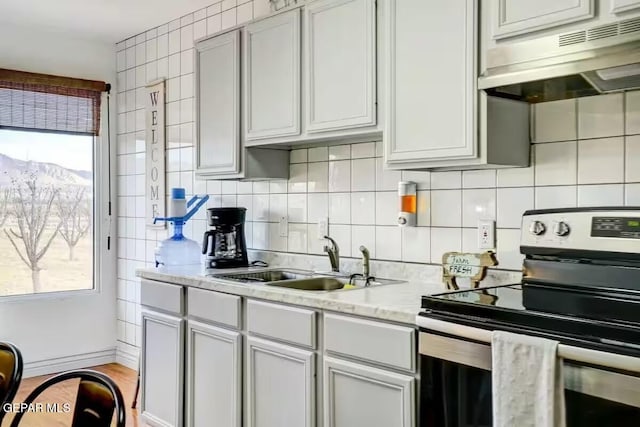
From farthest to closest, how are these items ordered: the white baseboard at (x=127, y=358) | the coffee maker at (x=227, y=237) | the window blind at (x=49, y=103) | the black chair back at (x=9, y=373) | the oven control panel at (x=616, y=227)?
the white baseboard at (x=127, y=358), the window blind at (x=49, y=103), the coffee maker at (x=227, y=237), the oven control panel at (x=616, y=227), the black chair back at (x=9, y=373)

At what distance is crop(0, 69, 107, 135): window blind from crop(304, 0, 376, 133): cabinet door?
246 cm

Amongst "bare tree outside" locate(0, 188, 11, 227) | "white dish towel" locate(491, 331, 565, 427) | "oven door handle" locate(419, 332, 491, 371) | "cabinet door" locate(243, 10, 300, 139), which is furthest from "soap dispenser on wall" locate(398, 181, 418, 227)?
"bare tree outside" locate(0, 188, 11, 227)

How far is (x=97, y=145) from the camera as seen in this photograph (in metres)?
4.61

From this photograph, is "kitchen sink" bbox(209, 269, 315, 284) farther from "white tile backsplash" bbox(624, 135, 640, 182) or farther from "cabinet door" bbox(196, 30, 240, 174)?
"white tile backsplash" bbox(624, 135, 640, 182)

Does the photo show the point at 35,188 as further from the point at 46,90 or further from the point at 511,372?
the point at 511,372

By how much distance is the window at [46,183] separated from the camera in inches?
165

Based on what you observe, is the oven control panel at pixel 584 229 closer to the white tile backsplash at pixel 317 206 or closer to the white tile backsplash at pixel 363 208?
the white tile backsplash at pixel 363 208

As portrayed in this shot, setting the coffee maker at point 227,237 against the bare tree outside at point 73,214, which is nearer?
the coffee maker at point 227,237

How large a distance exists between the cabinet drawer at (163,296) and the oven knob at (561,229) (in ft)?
5.79

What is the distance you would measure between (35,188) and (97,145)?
1.87ft

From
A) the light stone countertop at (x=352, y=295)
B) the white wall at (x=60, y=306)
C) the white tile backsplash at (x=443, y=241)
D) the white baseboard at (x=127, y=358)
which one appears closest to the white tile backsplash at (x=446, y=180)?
the white tile backsplash at (x=443, y=241)

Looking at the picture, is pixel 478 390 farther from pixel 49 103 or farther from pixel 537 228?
pixel 49 103

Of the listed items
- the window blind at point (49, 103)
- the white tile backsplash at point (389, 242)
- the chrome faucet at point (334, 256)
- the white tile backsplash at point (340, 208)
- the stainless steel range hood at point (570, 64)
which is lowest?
the chrome faucet at point (334, 256)

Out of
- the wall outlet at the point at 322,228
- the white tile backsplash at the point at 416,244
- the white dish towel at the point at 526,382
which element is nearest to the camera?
the white dish towel at the point at 526,382
